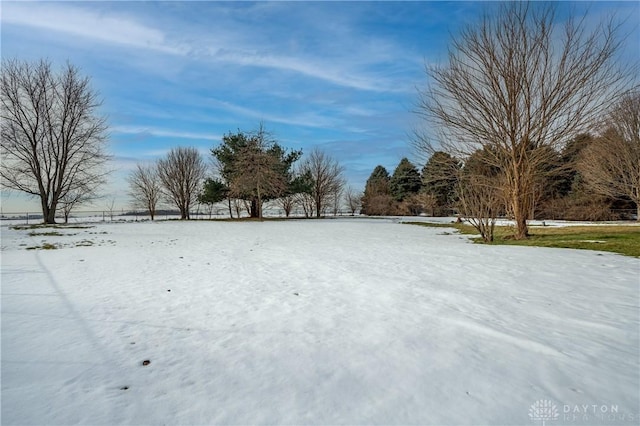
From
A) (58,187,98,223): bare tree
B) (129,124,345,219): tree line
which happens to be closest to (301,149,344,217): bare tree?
(129,124,345,219): tree line

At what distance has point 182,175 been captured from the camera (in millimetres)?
38531

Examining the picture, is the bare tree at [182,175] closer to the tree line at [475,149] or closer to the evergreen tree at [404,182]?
the tree line at [475,149]

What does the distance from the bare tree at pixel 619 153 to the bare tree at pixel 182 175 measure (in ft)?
121

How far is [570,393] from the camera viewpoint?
235cm

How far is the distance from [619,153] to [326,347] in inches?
1101

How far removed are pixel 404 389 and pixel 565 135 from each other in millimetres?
13051

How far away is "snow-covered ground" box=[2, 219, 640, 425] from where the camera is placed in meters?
2.21

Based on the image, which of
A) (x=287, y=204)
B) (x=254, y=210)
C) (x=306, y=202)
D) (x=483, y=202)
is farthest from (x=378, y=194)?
(x=483, y=202)

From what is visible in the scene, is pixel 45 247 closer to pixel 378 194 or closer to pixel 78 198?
pixel 78 198

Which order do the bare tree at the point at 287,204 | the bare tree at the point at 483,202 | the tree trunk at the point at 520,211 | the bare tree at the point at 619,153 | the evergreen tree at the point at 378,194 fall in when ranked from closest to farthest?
the tree trunk at the point at 520,211 → the bare tree at the point at 483,202 → the bare tree at the point at 619,153 → the bare tree at the point at 287,204 → the evergreen tree at the point at 378,194

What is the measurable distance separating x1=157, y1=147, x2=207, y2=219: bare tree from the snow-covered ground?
34.3 metres

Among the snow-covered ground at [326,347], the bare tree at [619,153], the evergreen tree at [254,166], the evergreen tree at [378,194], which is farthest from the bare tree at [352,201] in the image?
the snow-covered ground at [326,347]

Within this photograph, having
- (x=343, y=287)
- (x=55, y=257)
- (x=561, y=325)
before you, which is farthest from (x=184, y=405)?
(x=55, y=257)

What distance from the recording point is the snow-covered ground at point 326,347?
7.24 ft
